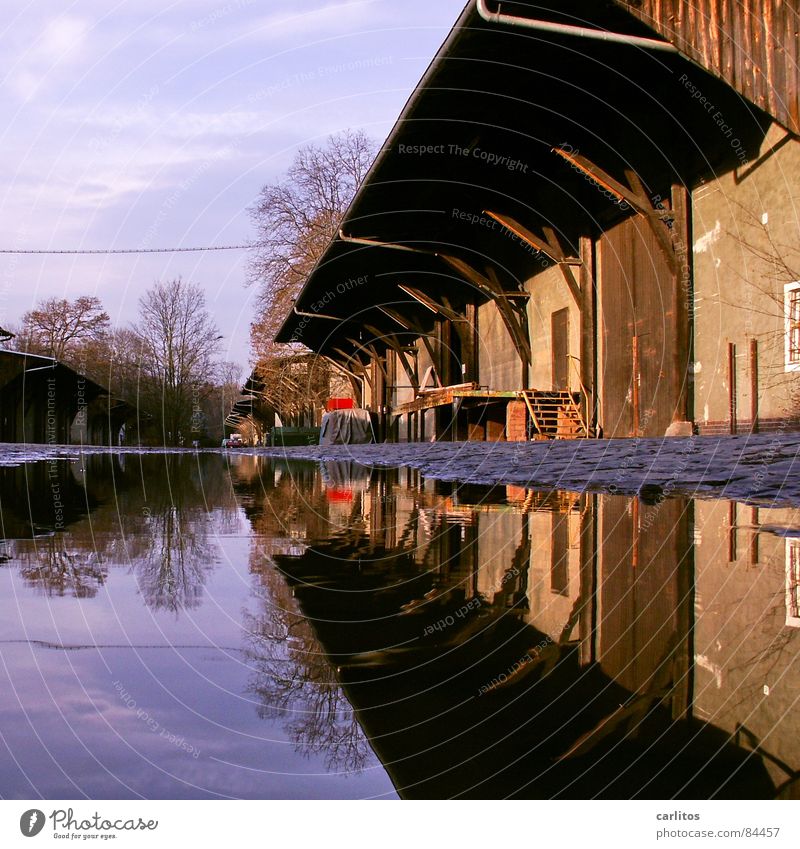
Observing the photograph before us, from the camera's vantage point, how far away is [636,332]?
14.1 m

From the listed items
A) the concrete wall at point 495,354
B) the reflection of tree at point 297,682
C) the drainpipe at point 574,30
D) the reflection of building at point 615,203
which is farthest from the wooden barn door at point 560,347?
the reflection of tree at point 297,682

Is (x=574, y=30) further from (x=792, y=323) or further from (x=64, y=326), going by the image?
(x=64, y=326)

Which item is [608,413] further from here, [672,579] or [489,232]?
[672,579]

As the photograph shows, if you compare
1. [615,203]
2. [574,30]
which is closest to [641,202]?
[615,203]

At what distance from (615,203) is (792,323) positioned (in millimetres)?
4956

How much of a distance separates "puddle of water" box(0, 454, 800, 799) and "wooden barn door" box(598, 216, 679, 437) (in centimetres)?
916

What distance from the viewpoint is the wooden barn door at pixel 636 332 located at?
13000 mm

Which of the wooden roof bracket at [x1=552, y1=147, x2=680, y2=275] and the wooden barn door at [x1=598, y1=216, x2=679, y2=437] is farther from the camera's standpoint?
the wooden barn door at [x1=598, y1=216, x2=679, y2=437]

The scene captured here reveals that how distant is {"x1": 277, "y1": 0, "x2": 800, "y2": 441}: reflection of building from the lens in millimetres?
9336

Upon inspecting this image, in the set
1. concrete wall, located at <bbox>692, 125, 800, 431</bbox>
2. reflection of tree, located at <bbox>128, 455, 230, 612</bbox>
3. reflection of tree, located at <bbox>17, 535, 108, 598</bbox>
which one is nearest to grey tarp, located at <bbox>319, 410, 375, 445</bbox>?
concrete wall, located at <bbox>692, 125, 800, 431</bbox>

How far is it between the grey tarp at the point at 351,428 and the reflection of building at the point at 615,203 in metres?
9.98

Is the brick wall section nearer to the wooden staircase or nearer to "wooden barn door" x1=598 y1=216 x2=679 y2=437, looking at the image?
the wooden staircase

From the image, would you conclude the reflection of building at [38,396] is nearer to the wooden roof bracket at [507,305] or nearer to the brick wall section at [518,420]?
the wooden roof bracket at [507,305]

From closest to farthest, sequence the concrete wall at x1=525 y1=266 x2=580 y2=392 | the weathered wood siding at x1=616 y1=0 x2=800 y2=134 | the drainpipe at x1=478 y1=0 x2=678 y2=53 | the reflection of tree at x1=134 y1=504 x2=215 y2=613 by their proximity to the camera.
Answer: the reflection of tree at x1=134 y1=504 x2=215 y2=613 < the weathered wood siding at x1=616 y1=0 x2=800 y2=134 < the drainpipe at x1=478 y1=0 x2=678 y2=53 < the concrete wall at x1=525 y1=266 x2=580 y2=392
